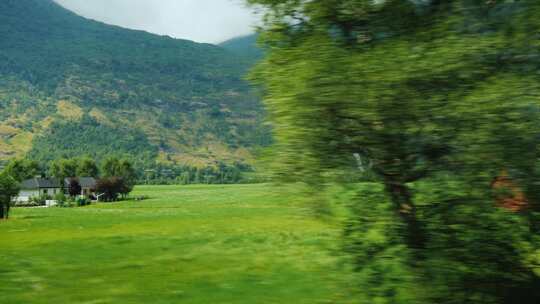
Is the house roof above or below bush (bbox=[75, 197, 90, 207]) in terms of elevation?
above

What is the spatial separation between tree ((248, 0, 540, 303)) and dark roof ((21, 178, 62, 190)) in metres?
142

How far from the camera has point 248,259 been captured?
31969 mm

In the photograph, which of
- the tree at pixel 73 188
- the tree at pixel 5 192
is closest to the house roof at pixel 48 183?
the tree at pixel 73 188

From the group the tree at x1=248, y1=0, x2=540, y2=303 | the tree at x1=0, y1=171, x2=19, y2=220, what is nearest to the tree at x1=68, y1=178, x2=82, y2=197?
the tree at x1=0, y1=171, x2=19, y2=220

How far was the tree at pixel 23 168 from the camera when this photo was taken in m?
136

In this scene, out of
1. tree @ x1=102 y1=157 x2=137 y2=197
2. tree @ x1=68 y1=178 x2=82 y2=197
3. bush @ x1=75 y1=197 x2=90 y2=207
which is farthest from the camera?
tree @ x1=102 y1=157 x2=137 y2=197

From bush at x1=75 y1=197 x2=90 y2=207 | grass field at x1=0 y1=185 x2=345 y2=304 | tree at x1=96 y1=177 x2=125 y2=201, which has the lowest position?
grass field at x1=0 y1=185 x2=345 y2=304

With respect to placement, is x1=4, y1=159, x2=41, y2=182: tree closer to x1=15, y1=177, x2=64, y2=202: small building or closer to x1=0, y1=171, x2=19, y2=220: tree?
x1=15, y1=177, x2=64, y2=202: small building

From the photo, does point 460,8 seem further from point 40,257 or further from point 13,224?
point 13,224

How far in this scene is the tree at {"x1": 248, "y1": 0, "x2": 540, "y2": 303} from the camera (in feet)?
36.1

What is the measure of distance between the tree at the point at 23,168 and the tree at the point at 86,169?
11.4 meters

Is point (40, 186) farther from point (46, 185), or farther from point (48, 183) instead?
point (48, 183)

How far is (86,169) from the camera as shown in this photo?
16188 cm

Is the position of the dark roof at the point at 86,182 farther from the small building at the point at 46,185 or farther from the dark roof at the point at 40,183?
the dark roof at the point at 40,183
